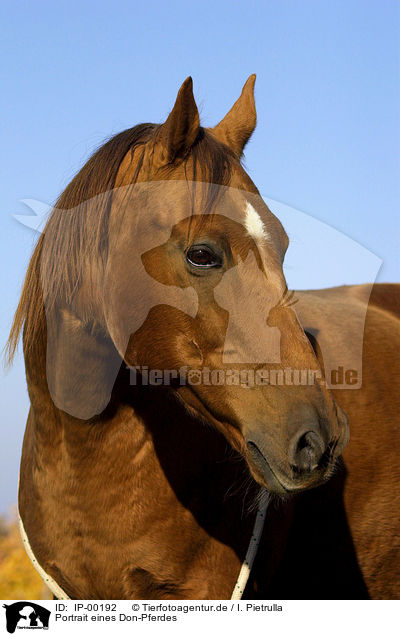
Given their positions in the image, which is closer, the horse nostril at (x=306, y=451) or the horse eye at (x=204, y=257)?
the horse nostril at (x=306, y=451)

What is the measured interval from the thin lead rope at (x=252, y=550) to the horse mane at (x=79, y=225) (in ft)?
4.07

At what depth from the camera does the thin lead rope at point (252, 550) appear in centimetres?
284

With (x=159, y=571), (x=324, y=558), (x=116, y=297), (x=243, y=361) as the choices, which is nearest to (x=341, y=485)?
(x=324, y=558)

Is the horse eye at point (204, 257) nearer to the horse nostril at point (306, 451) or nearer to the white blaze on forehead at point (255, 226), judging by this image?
the white blaze on forehead at point (255, 226)

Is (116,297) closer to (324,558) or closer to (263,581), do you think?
(263,581)

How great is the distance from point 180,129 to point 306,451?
4.47 feet

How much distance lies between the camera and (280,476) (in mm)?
2189

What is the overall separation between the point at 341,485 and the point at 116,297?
171cm

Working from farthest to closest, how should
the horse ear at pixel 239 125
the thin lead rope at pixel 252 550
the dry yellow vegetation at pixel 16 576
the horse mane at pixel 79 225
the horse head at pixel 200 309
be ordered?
the dry yellow vegetation at pixel 16 576 < the horse ear at pixel 239 125 < the thin lead rope at pixel 252 550 < the horse mane at pixel 79 225 < the horse head at pixel 200 309

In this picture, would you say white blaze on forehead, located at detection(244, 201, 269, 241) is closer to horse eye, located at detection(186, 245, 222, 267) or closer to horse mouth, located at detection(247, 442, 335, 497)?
horse eye, located at detection(186, 245, 222, 267)

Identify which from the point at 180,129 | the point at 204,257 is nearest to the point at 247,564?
the point at 204,257

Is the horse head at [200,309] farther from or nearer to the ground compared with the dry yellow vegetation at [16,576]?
farther from the ground
